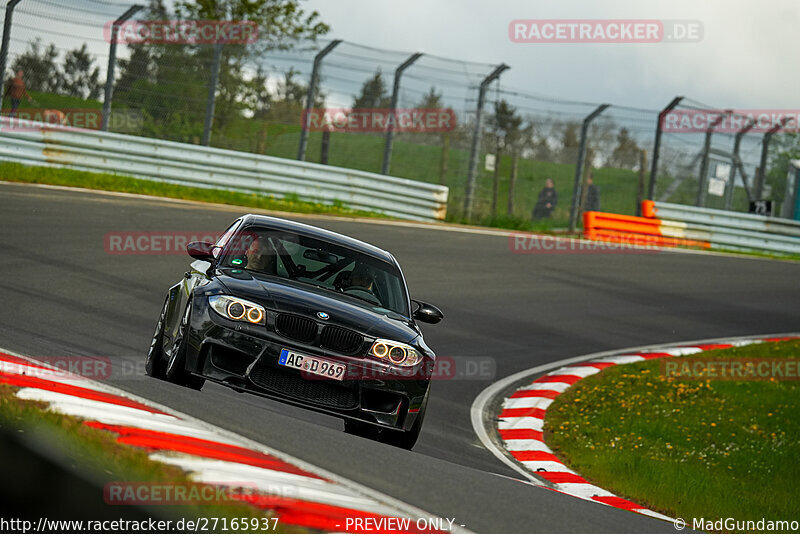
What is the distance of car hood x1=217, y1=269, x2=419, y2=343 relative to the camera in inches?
266

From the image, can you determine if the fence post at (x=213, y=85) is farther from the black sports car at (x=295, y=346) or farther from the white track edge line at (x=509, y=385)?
the black sports car at (x=295, y=346)

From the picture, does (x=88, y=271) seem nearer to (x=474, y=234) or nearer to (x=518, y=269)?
(x=518, y=269)

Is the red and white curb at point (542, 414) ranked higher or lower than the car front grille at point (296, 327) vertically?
lower

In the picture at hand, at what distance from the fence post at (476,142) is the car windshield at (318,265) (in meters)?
15.5

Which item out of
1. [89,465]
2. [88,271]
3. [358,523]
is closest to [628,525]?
[358,523]

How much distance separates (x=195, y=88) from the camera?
2069 cm

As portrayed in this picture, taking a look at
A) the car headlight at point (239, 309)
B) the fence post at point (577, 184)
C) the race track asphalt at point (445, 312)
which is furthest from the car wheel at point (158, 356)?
the fence post at point (577, 184)

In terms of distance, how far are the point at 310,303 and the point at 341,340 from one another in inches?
13.7

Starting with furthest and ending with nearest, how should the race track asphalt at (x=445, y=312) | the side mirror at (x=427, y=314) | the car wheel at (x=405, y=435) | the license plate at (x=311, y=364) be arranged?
the side mirror at (x=427, y=314) < the car wheel at (x=405, y=435) < the license plate at (x=311, y=364) < the race track asphalt at (x=445, y=312)

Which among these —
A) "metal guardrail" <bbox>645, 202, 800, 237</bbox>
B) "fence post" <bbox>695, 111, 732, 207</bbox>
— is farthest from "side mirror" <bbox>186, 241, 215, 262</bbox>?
"fence post" <bbox>695, 111, 732, 207</bbox>

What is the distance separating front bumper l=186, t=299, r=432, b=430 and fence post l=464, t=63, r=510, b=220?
1699cm

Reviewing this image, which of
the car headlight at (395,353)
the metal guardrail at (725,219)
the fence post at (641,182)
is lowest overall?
the car headlight at (395,353)

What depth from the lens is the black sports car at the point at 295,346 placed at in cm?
658

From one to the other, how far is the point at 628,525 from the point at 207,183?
16210mm
